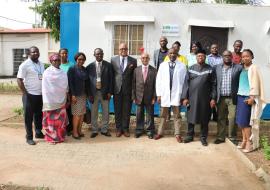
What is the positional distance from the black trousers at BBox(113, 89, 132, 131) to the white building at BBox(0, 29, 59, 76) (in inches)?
761

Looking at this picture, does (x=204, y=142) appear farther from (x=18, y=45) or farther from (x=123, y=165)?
(x=18, y=45)

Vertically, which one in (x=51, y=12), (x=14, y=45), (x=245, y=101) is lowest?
(x=245, y=101)

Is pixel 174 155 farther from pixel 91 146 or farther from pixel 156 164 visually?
pixel 91 146

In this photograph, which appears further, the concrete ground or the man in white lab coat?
the man in white lab coat

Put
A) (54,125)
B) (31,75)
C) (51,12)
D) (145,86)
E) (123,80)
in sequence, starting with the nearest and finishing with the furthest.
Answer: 1. (31,75)
2. (54,125)
3. (145,86)
4. (123,80)
5. (51,12)

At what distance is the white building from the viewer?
26.4m

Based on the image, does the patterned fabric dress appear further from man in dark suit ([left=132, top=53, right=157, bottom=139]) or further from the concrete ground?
man in dark suit ([left=132, top=53, right=157, bottom=139])

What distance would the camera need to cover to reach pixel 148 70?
751 cm

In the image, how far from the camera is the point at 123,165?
19.4 feet

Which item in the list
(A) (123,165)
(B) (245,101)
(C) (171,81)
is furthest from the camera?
A: (C) (171,81)

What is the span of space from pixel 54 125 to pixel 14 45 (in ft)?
72.5

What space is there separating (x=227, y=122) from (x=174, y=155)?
5.63 feet

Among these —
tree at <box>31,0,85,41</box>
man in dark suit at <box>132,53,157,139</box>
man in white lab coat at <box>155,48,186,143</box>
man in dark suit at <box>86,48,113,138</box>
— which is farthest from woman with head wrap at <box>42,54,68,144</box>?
tree at <box>31,0,85,41</box>

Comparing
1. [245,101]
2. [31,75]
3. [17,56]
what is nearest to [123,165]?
[245,101]
